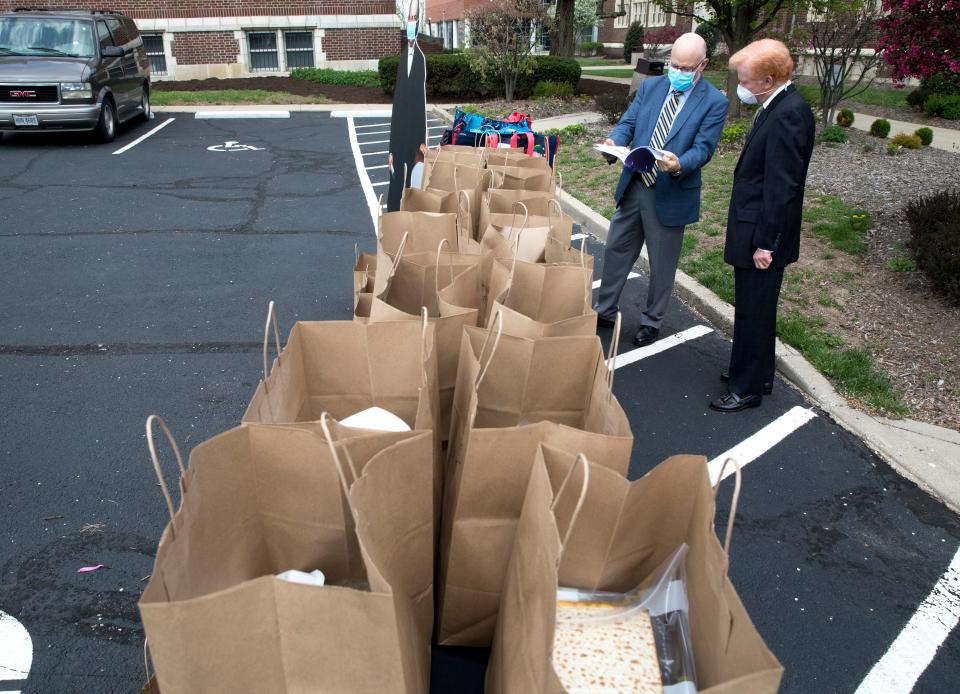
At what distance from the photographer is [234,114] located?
16.2m

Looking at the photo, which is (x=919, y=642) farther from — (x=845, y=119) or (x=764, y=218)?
(x=845, y=119)

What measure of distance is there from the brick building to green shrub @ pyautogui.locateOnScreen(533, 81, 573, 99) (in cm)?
772

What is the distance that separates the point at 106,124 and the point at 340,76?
10.9 metres

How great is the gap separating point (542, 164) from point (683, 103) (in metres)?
0.94

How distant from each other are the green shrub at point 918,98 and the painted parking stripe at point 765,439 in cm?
1725

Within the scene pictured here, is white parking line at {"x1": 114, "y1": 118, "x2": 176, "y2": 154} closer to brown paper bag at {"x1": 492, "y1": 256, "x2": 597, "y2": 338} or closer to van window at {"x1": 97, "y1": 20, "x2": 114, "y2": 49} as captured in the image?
van window at {"x1": 97, "y1": 20, "x2": 114, "y2": 49}

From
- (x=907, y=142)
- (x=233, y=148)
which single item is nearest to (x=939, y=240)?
(x=907, y=142)

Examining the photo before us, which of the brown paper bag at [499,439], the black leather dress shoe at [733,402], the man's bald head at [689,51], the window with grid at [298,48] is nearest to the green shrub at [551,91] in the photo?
the window with grid at [298,48]

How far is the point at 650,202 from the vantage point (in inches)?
189

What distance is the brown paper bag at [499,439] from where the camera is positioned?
179cm

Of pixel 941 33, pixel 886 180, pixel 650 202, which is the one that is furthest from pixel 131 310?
pixel 886 180

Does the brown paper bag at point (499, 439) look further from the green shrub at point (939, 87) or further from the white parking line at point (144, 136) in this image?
the green shrub at point (939, 87)

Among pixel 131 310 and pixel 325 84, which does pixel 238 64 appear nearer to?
pixel 325 84

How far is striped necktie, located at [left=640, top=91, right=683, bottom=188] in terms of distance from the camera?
457 centimetres
